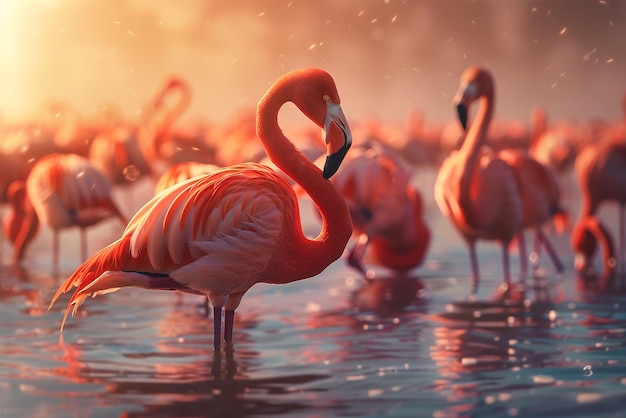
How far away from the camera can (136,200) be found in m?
12.7

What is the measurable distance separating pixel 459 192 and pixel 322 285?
0.93 meters

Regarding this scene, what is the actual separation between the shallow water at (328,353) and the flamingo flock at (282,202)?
0.73ft

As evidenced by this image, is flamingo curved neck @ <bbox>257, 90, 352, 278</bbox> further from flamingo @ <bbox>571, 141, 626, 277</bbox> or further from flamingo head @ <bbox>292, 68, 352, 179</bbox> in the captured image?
flamingo @ <bbox>571, 141, 626, 277</bbox>

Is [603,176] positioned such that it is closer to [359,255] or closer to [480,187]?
[480,187]

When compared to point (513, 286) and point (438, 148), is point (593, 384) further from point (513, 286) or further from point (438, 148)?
point (438, 148)

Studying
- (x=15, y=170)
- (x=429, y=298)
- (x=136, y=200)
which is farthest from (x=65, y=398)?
(x=136, y=200)

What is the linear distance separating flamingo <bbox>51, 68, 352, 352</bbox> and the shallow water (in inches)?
12.5

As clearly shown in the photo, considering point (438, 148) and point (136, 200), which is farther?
point (438, 148)

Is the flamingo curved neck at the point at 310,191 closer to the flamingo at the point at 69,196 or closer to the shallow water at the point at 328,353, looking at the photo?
the shallow water at the point at 328,353

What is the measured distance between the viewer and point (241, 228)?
3336mm

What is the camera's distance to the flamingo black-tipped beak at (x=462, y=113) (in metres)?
5.20

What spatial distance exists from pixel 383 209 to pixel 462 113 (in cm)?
104

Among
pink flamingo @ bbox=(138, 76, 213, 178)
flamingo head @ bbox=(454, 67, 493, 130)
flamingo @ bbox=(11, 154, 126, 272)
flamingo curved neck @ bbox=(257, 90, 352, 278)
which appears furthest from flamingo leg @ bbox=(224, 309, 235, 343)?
pink flamingo @ bbox=(138, 76, 213, 178)

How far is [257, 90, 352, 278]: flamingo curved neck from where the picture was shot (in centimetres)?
342
